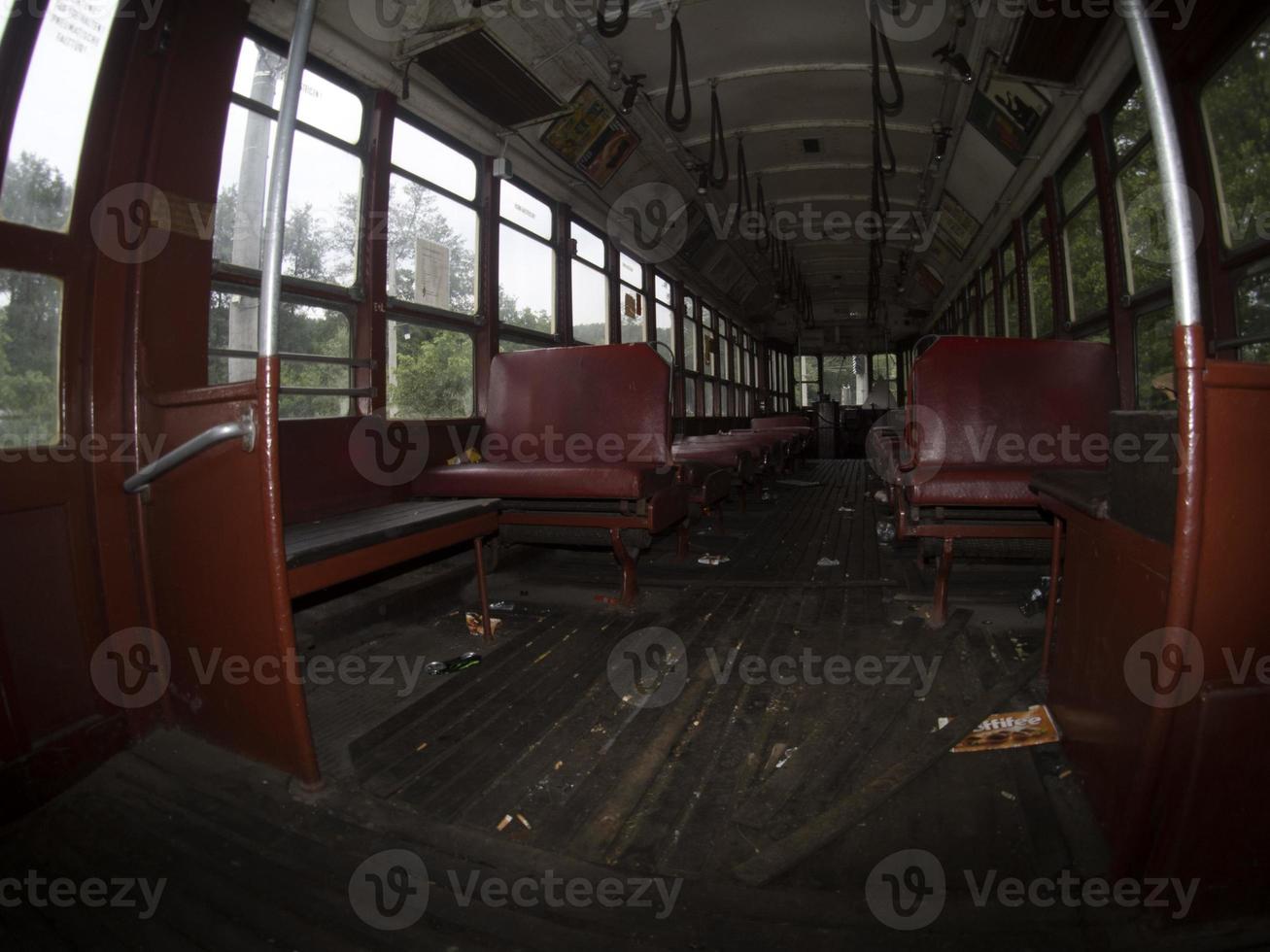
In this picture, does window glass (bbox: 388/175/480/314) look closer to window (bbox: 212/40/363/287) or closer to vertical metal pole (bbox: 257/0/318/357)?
window (bbox: 212/40/363/287)

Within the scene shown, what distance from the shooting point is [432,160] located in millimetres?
3422

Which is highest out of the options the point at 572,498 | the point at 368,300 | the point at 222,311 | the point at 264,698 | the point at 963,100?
the point at 963,100

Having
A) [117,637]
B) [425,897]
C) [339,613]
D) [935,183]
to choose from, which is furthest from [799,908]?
[935,183]

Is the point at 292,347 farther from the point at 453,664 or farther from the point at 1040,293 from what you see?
the point at 1040,293

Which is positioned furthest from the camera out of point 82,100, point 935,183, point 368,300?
point 935,183

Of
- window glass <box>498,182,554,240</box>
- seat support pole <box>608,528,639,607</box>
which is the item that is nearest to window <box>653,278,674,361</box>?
window glass <box>498,182,554,240</box>

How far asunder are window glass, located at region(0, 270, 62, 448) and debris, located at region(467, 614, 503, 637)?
4.74 ft

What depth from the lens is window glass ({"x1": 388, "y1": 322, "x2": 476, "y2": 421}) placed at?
3.12 m

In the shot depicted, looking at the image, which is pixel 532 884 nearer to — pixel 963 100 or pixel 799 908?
pixel 799 908

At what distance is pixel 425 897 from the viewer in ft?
3.35

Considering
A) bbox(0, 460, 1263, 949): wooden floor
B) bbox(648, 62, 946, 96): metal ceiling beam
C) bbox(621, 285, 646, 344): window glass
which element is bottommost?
bbox(0, 460, 1263, 949): wooden floor

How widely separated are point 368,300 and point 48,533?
1.78 m

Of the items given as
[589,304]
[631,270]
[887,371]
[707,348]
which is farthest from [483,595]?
[887,371]

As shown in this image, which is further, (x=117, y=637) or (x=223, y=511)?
(x=117, y=637)
